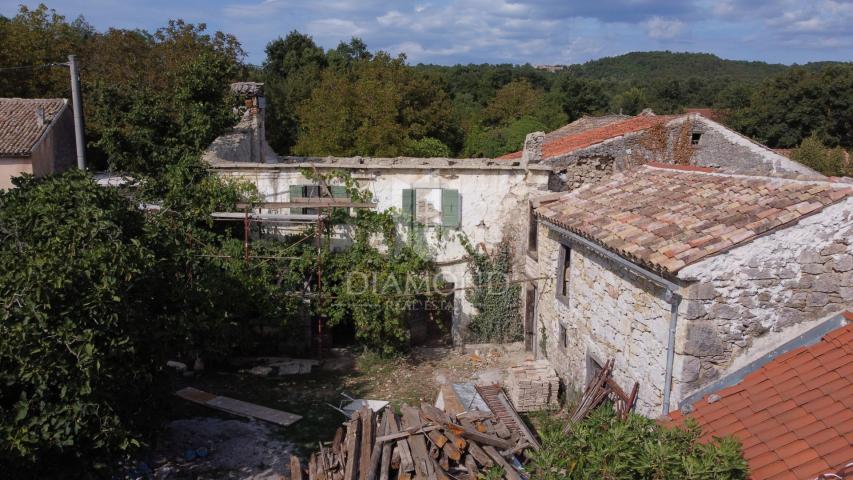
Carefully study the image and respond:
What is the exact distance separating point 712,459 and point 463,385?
7896mm

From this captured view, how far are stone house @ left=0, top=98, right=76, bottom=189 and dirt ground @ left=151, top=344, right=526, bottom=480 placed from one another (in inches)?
618

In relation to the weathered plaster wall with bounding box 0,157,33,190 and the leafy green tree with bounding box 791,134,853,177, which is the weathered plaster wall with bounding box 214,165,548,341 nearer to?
the weathered plaster wall with bounding box 0,157,33,190

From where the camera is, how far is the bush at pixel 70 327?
6.37m

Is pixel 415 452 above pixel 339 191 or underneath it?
underneath

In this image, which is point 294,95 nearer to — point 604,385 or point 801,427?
point 604,385

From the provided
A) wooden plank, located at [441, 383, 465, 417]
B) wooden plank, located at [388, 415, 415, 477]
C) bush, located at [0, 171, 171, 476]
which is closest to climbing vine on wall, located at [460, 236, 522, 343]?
wooden plank, located at [441, 383, 465, 417]

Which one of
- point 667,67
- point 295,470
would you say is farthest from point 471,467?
point 667,67

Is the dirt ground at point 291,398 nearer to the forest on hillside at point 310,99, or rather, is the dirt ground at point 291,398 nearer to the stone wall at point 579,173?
the stone wall at point 579,173

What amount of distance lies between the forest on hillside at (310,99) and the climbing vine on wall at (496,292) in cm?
839

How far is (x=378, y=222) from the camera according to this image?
15594 mm

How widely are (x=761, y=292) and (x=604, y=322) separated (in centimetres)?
311

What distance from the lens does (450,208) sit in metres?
15.8

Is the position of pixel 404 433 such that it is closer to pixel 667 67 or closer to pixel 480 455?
pixel 480 455

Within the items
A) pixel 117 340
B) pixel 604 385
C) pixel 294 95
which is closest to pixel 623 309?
pixel 604 385
